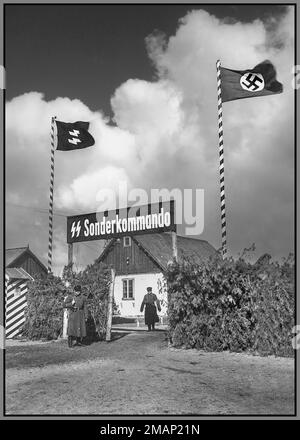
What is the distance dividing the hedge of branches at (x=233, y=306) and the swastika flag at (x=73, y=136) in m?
7.22

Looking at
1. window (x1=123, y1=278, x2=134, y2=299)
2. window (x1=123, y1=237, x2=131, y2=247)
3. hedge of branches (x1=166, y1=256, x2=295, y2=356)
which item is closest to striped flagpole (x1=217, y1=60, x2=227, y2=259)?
hedge of branches (x1=166, y1=256, x2=295, y2=356)

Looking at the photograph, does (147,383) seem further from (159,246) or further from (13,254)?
(13,254)

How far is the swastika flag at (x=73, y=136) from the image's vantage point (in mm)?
16172

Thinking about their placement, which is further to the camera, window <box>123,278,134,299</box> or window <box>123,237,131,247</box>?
window <box>123,237,131,247</box>

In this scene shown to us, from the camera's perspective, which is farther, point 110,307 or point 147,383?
point 110,307

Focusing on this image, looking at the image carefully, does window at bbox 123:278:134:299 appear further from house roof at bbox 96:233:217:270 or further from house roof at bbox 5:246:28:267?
house roof at bbox 5:246:28:267

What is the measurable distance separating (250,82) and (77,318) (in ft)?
28.6

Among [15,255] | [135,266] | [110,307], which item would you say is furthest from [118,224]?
[15,255]

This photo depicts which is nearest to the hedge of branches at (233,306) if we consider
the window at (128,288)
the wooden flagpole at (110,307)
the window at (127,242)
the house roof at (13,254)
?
the wooden flagpole at (110,307)

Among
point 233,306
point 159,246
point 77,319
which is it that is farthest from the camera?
point 159,246

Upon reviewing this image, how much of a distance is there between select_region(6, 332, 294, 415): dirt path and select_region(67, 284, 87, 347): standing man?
47.9 inches

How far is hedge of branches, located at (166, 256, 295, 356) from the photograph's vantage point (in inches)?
385

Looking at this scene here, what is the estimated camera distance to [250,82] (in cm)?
1255

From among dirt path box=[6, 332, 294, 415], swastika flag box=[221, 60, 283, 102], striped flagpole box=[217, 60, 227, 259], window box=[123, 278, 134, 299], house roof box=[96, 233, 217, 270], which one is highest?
swastika flag box=[221, 60, 283, 102]
